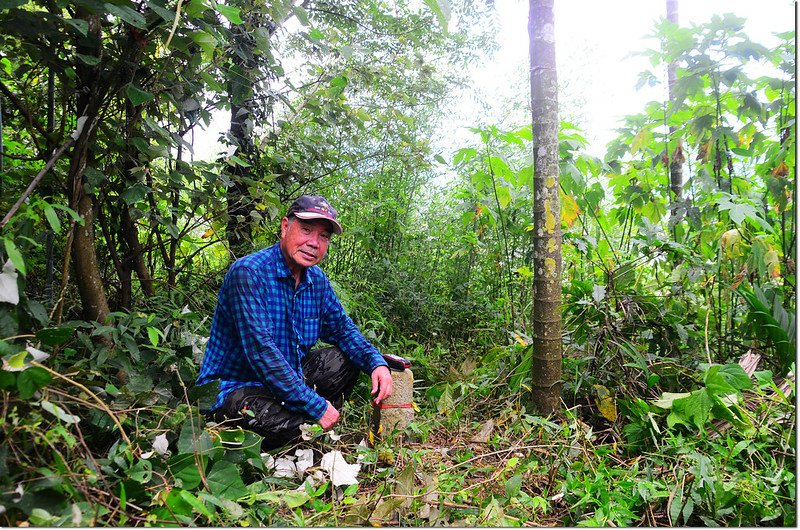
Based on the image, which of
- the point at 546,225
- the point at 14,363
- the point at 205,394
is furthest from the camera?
the point at 546,225

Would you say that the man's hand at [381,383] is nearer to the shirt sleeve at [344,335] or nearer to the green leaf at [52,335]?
the shirt sleeve at [344,335]

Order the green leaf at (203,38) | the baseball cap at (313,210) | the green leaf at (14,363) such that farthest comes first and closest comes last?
the baseball cap at (313,210), the green leaf at (203,38), the green leaf at (14,363)

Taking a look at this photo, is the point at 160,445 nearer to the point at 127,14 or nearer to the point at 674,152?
the point at 127,14

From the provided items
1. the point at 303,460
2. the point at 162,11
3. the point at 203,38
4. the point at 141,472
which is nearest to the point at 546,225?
the point at 303,460

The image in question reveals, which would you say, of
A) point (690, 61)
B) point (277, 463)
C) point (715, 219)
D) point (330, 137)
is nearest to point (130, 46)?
point (277, 463)

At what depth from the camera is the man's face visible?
219cm

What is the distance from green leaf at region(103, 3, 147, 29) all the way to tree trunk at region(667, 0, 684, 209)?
8.89ft

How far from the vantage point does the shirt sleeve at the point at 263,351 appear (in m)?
2.01

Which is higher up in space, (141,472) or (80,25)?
(80,25)

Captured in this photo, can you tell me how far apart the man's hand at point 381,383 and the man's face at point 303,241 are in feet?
2.14

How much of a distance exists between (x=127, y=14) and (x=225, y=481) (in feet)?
5.03

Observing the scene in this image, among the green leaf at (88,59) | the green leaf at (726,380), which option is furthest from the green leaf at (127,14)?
the green leaf at (726,380)

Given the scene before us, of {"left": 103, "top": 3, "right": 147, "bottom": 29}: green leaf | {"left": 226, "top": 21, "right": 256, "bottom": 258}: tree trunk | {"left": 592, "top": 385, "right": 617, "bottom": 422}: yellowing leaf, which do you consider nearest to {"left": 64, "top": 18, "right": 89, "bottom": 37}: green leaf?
{"left": 103, "top": 3, "right": 147, "bottom": 29}: green leaf

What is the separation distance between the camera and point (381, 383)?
7.63 ft
